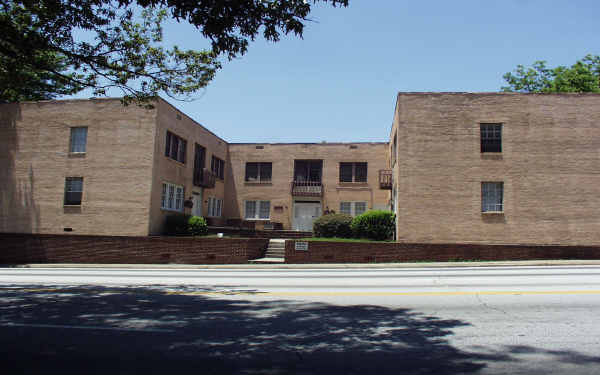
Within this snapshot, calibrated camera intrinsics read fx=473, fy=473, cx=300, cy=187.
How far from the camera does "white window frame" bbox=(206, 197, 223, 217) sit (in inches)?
1232

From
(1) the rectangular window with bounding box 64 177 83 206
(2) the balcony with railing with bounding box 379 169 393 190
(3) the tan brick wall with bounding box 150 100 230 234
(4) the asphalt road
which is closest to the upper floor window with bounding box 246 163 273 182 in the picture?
(3) the tan brick wall with bounding box 150 100 230 234

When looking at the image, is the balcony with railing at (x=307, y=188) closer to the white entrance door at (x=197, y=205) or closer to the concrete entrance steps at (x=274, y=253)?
the white entrance door at (x=197, y=205)

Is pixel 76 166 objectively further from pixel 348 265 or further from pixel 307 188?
pixel 348 265

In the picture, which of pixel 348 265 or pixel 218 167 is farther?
pixel 218 167

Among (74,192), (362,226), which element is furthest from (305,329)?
(74,192)

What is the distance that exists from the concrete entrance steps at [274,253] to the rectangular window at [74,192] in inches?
398

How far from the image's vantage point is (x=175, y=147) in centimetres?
2664

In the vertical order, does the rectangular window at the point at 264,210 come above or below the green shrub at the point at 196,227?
above

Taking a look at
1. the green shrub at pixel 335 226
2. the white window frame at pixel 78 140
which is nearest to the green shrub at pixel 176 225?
the white window frame at pixel 78 140

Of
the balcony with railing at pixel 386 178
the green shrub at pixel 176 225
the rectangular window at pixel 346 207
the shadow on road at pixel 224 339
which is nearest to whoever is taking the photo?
the shadow on road at pixel 224 339

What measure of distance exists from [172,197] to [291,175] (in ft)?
32.4

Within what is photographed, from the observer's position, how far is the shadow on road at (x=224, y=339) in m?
5.38

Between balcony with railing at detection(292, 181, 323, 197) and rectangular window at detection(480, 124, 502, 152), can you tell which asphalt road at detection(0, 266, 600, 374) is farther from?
balcony with railing at detection(292, 181, 323, 197)

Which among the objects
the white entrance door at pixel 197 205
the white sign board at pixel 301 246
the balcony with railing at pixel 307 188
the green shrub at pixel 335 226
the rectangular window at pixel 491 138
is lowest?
the white sign board at pixel 301 246
